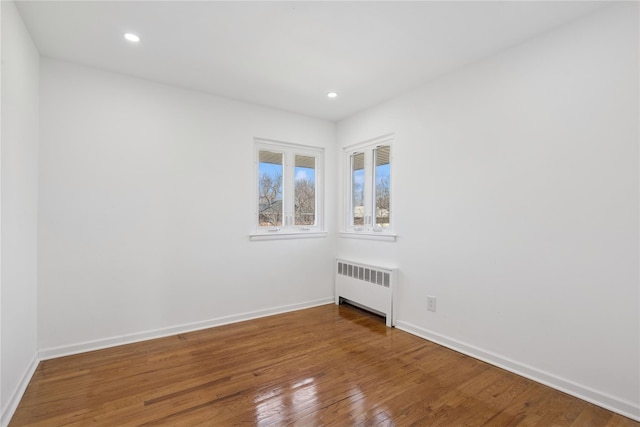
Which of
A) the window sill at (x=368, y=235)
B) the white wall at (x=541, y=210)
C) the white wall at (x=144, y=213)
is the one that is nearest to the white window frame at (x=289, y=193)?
the white wall at (x=144, y=213)

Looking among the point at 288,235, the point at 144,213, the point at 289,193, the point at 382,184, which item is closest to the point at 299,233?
the point at 288,235

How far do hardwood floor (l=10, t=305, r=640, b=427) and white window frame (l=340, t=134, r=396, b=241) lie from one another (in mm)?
1236

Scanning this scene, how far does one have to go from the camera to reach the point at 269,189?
3.87 meters

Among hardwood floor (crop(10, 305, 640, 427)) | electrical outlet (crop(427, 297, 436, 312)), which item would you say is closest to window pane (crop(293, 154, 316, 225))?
hardwood floor (crop(10, 305, 640, 427))

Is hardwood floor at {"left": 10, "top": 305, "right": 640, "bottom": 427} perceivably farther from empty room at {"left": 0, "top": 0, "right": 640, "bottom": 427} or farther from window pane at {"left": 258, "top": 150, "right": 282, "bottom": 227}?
window pane at {"left": 258, "top": 150, "right": 282, "bottom": 227}

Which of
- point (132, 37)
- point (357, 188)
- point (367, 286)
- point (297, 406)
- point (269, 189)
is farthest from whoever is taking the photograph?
point (357, 188)

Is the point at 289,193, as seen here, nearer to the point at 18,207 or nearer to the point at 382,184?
the point at 382,184

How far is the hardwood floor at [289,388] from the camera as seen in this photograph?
72.0 inches

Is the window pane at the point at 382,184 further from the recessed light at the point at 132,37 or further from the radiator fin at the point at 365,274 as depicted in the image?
the recessed light at the point at 132,37

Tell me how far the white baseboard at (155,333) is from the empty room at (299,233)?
3cm

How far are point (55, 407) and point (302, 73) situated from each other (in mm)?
3126

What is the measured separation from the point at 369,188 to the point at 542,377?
2467mm

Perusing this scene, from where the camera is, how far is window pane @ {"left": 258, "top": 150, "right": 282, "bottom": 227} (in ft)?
12.5

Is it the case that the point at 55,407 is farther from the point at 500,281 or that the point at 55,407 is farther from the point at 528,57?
the point at 528,57
